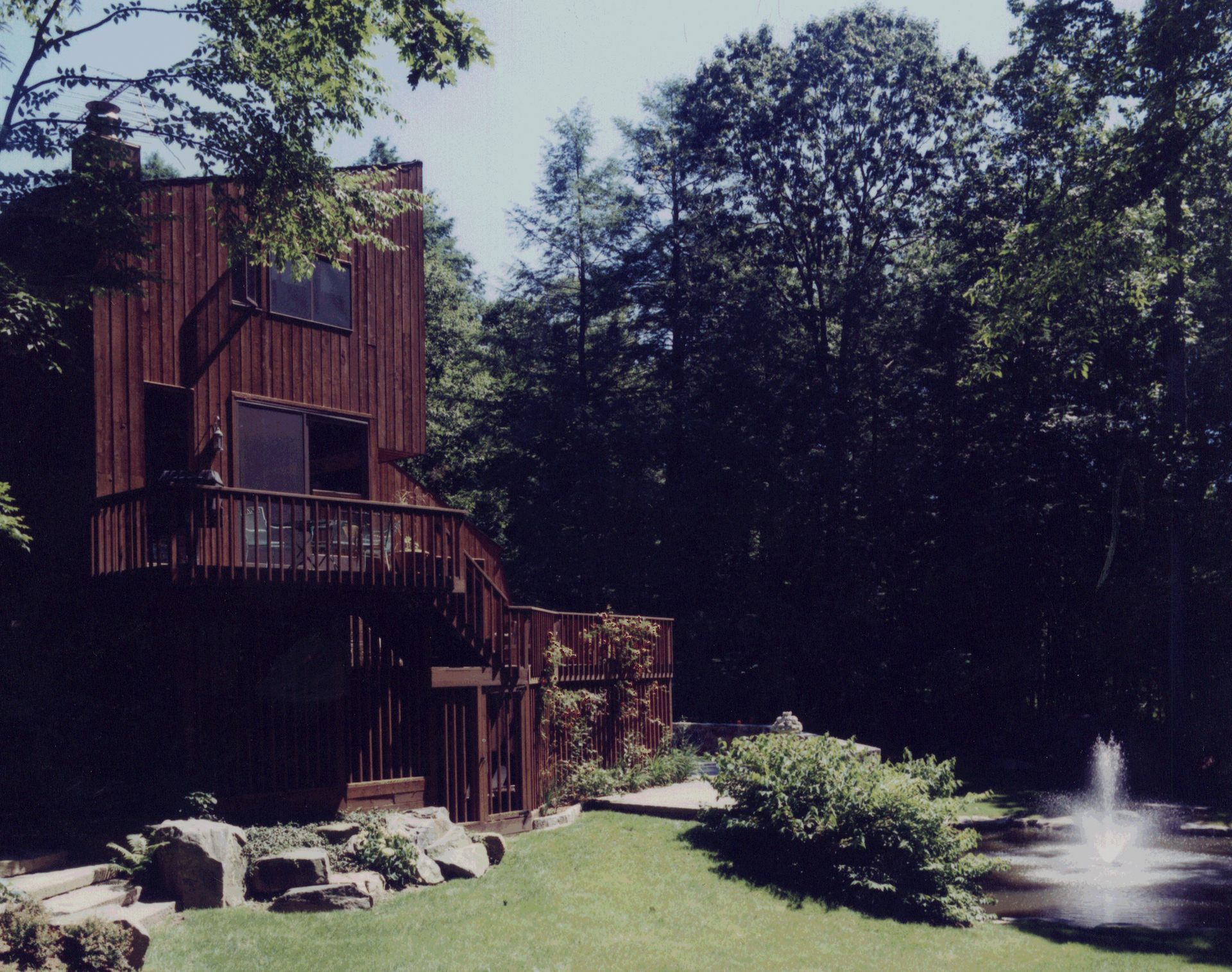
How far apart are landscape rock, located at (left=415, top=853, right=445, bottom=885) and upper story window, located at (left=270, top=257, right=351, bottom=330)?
8.09 metres

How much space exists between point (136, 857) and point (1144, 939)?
9.27 m

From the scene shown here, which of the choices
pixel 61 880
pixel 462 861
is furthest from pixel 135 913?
pixel 462 861

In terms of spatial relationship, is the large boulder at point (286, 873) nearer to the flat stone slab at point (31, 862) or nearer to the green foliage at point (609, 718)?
the flat stone slab at point (31, 862)

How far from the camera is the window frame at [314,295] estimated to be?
14.6 meters

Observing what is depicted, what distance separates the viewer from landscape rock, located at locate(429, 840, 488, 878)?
33.9ft

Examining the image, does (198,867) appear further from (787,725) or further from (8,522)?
(787,725)

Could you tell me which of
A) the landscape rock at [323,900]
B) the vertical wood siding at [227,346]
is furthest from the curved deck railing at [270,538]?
the landscape rock at [323,900]

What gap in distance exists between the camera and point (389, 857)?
10.0 metres

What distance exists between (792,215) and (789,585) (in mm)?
11009

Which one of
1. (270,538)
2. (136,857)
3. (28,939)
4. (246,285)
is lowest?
(136,857)

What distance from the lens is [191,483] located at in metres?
10.4

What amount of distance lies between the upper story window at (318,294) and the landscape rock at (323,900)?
841 cm

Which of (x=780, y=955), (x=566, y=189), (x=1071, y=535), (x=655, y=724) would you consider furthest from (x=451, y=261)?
(x=780, y=955)

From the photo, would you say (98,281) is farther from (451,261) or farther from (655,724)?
(451,261)
